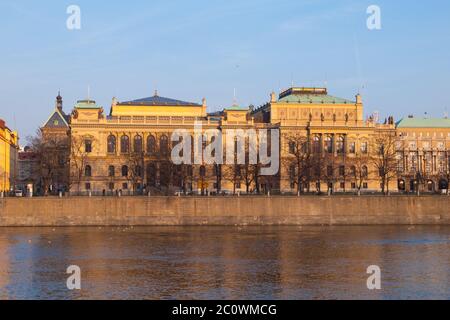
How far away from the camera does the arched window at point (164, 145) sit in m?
126

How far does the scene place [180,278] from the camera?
5122 cm

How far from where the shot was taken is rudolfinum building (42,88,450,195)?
12625cm

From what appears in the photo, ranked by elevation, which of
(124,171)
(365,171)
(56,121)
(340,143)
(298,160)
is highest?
(56,121)

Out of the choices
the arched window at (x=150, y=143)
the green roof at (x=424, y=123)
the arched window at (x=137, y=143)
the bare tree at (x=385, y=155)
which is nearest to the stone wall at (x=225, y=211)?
the bare tree at (x=385, y=155)

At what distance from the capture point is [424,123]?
186 meters

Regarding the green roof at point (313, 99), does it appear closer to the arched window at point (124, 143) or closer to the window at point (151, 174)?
the arched window at point (124, 143)

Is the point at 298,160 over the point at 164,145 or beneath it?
beneath

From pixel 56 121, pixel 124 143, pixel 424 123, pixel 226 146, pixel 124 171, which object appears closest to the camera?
pixel 226 146

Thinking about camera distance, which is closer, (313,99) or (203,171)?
(203,171)

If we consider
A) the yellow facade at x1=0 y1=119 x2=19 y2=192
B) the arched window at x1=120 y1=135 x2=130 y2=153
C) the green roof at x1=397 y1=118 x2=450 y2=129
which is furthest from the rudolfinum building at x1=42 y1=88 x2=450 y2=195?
the green roof at x1=397 y1=118 x2=450 y2=129

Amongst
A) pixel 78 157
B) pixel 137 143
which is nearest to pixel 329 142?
pixel 137 143

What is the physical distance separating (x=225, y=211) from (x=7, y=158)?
90808mm

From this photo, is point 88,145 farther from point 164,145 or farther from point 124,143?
point 164,145
